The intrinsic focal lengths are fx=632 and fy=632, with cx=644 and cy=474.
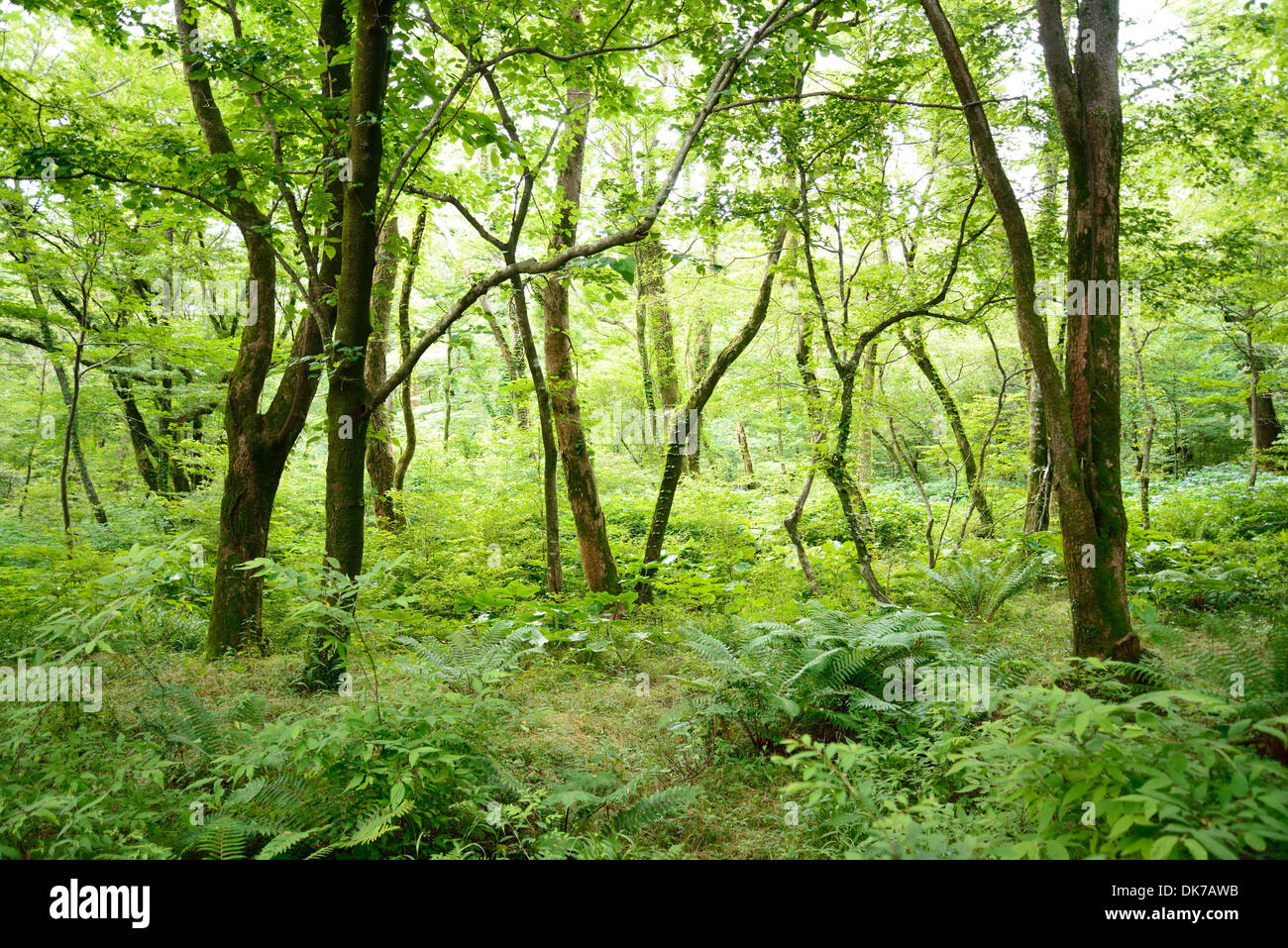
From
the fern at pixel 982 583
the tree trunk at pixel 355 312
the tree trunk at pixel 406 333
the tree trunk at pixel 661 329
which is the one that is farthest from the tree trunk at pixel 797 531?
the tree trunk at pixel 661 329

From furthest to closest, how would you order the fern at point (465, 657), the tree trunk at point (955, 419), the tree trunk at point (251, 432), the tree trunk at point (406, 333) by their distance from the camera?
the tree trunk at point (406, 333), the tree trunk at point (955, 419), the tree trunk at point (251, 432), the fern at point (465, 657)

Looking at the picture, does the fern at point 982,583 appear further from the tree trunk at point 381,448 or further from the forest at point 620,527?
the tree trunk at point 381,448

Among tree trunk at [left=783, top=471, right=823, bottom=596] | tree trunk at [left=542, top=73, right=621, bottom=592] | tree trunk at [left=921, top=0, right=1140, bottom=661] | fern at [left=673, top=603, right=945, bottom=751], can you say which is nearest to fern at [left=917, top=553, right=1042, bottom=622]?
tree trunk at [left=783, top=471, right=823, bottom=596]

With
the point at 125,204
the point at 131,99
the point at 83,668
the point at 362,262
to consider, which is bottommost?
the point at 83,668

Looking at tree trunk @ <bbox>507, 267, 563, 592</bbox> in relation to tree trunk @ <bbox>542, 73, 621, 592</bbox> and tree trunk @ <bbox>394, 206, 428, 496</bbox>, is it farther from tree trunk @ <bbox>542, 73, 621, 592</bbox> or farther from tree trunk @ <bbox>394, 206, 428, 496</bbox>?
tree trunk @ <bbox>394, 206, 428, 496</bbox>

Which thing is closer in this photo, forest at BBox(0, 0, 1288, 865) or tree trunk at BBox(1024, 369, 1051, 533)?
forest at BBox(0, 0, 1288, 865)

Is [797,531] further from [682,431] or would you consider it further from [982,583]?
[982,583]

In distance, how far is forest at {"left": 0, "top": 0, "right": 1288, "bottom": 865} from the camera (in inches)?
114

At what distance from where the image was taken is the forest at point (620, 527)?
289 centimetres

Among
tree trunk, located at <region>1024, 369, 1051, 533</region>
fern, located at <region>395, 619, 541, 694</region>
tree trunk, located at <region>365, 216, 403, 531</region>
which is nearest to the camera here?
fern, located at <region>395, 619, 541, 694</region>

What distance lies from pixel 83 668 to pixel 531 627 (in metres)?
3.12

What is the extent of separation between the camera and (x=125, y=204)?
17.6ft

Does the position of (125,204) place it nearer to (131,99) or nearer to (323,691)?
(323,691)
